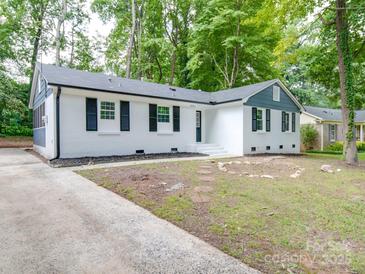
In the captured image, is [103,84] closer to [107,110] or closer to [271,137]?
[107,110]

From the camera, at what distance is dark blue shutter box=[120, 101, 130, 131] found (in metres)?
10.7

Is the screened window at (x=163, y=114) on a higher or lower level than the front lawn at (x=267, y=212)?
higher

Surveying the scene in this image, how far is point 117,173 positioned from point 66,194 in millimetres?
1952

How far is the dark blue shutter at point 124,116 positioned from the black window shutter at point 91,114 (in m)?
1.17

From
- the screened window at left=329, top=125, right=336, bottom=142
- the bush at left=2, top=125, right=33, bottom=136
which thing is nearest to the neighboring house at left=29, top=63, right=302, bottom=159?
the screened window at left=329, top=125, right=336, bottom=142

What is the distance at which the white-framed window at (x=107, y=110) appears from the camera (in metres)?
10.2

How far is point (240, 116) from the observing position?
12547 millimetres

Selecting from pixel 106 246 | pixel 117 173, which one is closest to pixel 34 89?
pixel 117 173

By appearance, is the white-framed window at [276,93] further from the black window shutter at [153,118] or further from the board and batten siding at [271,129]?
the black window shutter at [153,118]

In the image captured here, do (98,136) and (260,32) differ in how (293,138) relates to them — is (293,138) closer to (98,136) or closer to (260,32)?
(260,32)

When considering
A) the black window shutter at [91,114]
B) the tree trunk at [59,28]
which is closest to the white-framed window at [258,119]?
the black window shutter at [91,114]

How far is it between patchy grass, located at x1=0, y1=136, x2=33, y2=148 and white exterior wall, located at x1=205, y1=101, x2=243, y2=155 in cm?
1514

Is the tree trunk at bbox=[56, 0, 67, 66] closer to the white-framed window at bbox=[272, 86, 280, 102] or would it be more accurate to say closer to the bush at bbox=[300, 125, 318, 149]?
the white-framed window at bbox=[272, 86, 280, 102]

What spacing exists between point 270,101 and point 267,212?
11870 mm
